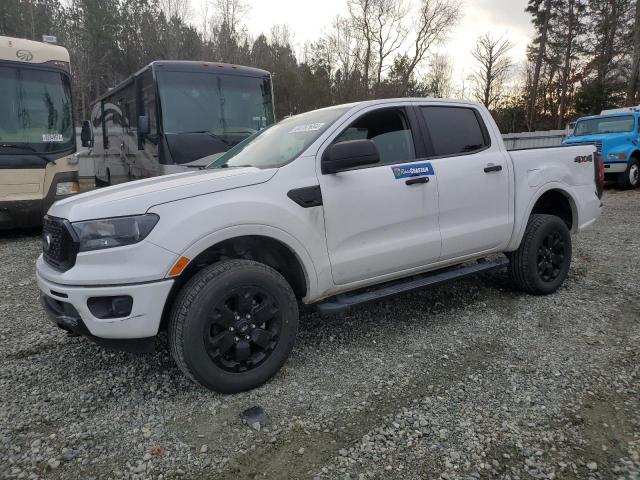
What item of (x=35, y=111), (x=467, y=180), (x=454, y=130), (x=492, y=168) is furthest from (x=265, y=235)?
(x=35, y=111)

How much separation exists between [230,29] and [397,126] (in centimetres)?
2975

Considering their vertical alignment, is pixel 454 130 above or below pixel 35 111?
below

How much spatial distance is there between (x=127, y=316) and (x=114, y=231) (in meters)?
0.48

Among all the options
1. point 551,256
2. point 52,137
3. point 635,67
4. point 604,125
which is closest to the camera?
Answer: point 551,256

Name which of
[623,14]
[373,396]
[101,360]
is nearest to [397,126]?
[373,396]

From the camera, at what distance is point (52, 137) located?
771 cm

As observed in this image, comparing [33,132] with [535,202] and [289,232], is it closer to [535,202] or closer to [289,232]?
[289,232]

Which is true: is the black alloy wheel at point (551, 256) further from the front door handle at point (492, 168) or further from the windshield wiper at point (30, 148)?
the windshield wiper at point (30, 148)

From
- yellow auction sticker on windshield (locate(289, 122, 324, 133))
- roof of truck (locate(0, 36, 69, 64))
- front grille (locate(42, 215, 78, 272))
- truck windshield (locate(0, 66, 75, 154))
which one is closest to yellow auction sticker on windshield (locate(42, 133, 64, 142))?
truck windshield (locate(0, 66, 75, 154))

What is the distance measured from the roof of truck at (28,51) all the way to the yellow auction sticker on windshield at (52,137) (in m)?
1.18

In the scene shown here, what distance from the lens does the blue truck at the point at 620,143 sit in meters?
13.0

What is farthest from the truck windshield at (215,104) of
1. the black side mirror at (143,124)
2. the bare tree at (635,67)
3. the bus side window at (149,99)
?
the bare tree at (635,67)

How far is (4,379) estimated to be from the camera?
3.11m

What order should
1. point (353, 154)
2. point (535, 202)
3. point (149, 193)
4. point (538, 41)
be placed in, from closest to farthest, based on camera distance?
1. point (149, 193)
2. point (353, 154)
3. point (535, 202)
4. point (538, 41)
